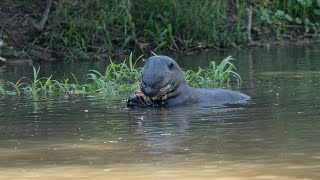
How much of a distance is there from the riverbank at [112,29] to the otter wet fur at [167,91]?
24.8 feet

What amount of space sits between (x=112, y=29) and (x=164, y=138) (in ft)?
38.7

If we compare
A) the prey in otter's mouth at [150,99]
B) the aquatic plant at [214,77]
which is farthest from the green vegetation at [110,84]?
the prey in otter's mouth at [150,99]

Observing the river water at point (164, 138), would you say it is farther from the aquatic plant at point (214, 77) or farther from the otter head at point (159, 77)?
the aquatic plant at point (214, 77)

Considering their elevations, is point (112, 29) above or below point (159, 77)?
below

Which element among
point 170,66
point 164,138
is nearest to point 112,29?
point 170,66

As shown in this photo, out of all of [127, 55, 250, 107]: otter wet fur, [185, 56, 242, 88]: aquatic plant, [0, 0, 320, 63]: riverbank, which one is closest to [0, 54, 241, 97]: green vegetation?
[185, 56, 242, 88]: aquatic plant

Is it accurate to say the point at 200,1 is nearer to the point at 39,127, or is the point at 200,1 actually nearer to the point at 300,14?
the point at 300,14

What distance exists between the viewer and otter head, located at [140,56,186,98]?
10320mm

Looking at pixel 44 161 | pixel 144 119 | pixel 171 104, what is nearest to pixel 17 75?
pixel 171 104

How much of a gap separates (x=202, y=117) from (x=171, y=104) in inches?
51.8

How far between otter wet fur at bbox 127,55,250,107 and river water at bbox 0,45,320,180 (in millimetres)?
221

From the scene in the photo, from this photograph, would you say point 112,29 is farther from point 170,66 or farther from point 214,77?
point 170,66

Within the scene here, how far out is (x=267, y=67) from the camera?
15.7 meters

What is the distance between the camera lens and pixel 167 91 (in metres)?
10.5
